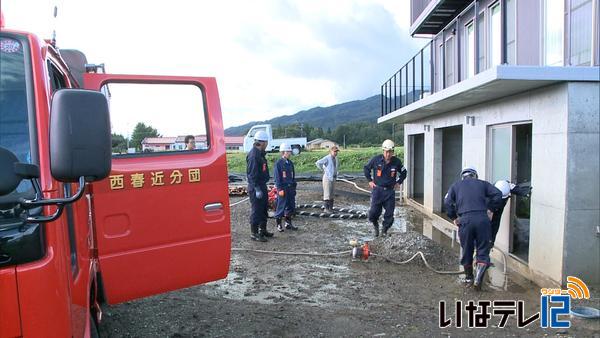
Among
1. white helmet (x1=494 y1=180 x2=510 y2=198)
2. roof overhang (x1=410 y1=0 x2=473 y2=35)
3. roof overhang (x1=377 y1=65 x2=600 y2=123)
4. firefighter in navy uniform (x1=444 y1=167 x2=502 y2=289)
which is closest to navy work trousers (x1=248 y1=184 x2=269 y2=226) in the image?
roof overhang (x1=377 y1=65 x2=600 y2=123)

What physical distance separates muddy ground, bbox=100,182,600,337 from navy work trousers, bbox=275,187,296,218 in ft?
4.79

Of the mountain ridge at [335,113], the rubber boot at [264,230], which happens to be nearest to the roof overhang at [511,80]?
the rubber boot at [264,230]

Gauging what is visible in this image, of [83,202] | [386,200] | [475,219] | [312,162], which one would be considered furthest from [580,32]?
[312,162]

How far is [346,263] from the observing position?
24.5 ft

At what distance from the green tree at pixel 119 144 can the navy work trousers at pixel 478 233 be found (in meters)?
4.40

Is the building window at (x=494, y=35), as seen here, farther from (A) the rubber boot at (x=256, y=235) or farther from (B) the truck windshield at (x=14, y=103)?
(B) the truck windshield at (x=14, y=103)

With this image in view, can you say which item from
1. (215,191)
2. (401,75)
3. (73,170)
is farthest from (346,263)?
(401,75)

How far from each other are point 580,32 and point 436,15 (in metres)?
6.03

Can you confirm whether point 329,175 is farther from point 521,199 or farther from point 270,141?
point 270,141

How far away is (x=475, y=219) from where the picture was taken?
19.9 feet

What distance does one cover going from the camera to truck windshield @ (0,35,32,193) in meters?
2.09

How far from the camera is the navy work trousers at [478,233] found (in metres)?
6.05

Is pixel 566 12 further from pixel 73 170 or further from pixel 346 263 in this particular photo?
pixel 73 170

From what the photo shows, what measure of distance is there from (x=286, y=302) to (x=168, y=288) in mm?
2430
